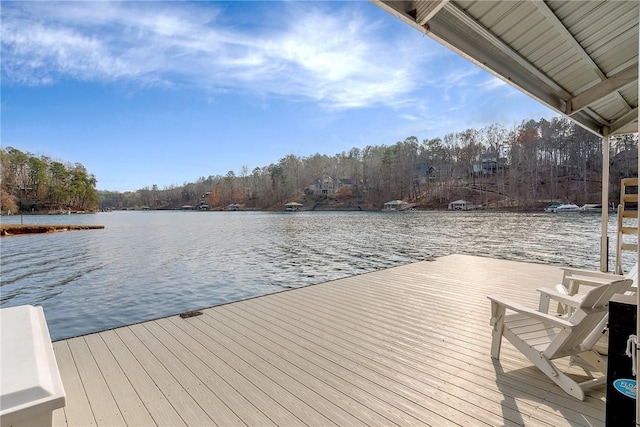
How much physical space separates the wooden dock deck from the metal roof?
202 centimetres

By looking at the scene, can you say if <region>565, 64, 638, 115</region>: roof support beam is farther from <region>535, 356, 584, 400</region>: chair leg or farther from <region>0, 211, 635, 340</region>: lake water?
<region>0, 211, 635, 340</region>: lake water

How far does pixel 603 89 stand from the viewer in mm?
3109

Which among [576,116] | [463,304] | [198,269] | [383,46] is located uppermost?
[383,46]

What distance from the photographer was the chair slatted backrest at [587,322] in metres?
1.73

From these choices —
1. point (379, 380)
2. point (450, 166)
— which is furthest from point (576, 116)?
point (450, 166)

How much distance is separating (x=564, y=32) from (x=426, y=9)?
1.22 m

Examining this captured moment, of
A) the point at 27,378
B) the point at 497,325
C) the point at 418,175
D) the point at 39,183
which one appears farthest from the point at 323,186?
the point at 27,378

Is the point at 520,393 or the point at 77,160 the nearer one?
the point at 520,393

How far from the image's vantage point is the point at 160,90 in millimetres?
24484

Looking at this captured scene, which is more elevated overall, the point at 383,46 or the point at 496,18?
the point at 383,46

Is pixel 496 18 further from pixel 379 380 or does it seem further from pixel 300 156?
pixel 300 156

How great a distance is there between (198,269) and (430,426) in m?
8.63

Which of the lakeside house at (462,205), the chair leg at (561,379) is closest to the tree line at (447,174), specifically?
the lakeside house at (462,205)

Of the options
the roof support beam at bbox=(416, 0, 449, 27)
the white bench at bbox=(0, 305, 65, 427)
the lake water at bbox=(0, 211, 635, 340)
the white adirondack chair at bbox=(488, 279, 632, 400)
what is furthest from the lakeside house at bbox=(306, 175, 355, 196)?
the white bench at bbox=(0, 305, 65, 427)
